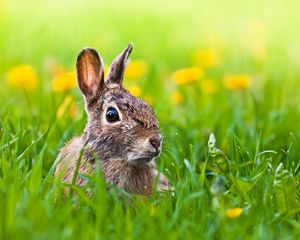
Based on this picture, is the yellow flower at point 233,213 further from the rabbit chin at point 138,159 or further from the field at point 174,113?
the rabbit chin at point 138,159

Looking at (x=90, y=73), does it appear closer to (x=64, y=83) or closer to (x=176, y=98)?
(x=64, y=83)

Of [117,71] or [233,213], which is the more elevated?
[117,71]

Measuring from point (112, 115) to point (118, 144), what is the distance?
20 centimetres

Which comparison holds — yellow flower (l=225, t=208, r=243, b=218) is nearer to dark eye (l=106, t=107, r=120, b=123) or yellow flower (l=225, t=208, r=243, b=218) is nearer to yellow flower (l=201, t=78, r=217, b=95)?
dark eye (l=106, t=107, r=120, b=123)

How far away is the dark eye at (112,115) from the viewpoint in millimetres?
4594

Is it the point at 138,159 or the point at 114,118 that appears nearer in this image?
the point at 138,159

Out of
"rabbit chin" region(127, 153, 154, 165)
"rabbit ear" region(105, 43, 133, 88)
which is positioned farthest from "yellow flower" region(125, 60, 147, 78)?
"rabbit chin" region(127, 153, 154, 165)

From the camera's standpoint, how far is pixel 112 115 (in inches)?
181

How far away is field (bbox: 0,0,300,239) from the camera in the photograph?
12.3 ft

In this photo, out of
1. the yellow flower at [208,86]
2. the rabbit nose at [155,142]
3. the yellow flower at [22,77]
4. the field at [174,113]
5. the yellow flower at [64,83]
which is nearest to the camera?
the field at [174,113]

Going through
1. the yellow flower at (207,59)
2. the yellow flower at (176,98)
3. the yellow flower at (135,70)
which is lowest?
the yellow flower at (176,98)

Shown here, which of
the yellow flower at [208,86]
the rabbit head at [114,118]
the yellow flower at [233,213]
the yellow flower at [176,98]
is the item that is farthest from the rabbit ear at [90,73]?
the yellow flower at [208,86]

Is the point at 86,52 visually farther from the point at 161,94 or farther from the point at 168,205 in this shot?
the point at 161,94

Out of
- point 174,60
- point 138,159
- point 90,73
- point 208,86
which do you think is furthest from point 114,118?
point 174,60
